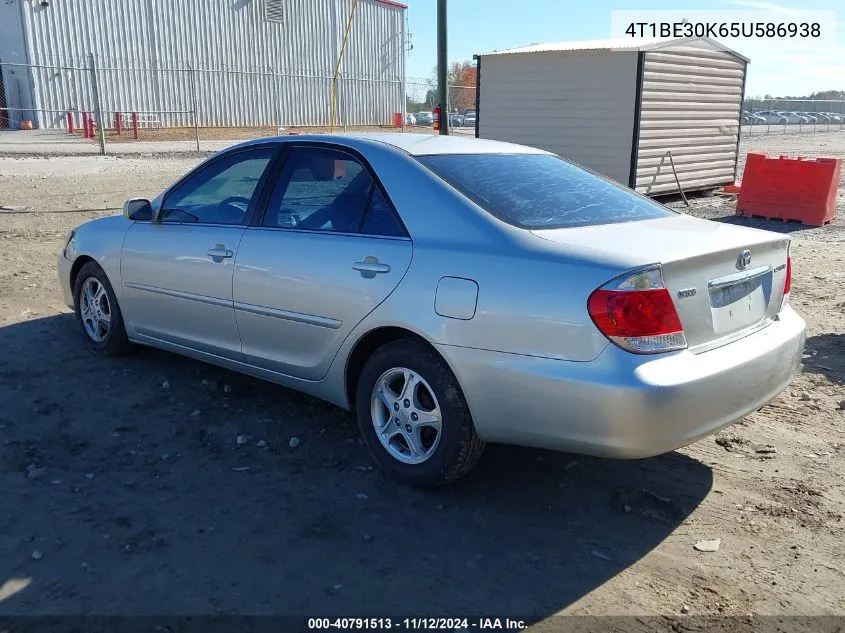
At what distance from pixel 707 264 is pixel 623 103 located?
1095 cm

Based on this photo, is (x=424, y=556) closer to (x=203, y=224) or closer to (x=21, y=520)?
(x=21, y=520)

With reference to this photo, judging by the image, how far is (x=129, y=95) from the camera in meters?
31.4

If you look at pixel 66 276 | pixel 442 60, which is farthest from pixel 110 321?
pixel 442 60

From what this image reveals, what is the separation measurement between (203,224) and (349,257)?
1284 mm

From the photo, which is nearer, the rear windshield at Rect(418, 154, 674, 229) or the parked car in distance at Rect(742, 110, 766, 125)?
the rear windshield at Rect(418, 154, 674, 229)

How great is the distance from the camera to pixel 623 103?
43.9ft

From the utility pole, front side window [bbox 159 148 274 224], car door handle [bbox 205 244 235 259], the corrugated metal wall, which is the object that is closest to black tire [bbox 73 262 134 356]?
front side window [bbox 159 148 274 224]

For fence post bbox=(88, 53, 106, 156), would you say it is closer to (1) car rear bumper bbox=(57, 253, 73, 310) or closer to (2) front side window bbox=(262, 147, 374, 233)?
(1) car rear bumper bbox=(57, 253, 73, 310)

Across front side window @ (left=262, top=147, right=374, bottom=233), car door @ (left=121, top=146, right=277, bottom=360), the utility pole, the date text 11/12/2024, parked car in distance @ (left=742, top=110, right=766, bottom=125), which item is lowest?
the date text 11/12/2024

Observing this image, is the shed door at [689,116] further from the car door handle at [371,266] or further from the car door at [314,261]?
the car door handle at [371,266]

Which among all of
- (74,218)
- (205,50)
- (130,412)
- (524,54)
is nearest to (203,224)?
(130,412)

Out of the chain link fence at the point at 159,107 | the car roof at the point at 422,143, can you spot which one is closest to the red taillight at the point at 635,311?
the car roof at the point at 422,143

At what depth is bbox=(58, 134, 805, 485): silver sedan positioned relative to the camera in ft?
9.89

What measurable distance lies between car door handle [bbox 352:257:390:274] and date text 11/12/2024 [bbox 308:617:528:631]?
1.50 m
